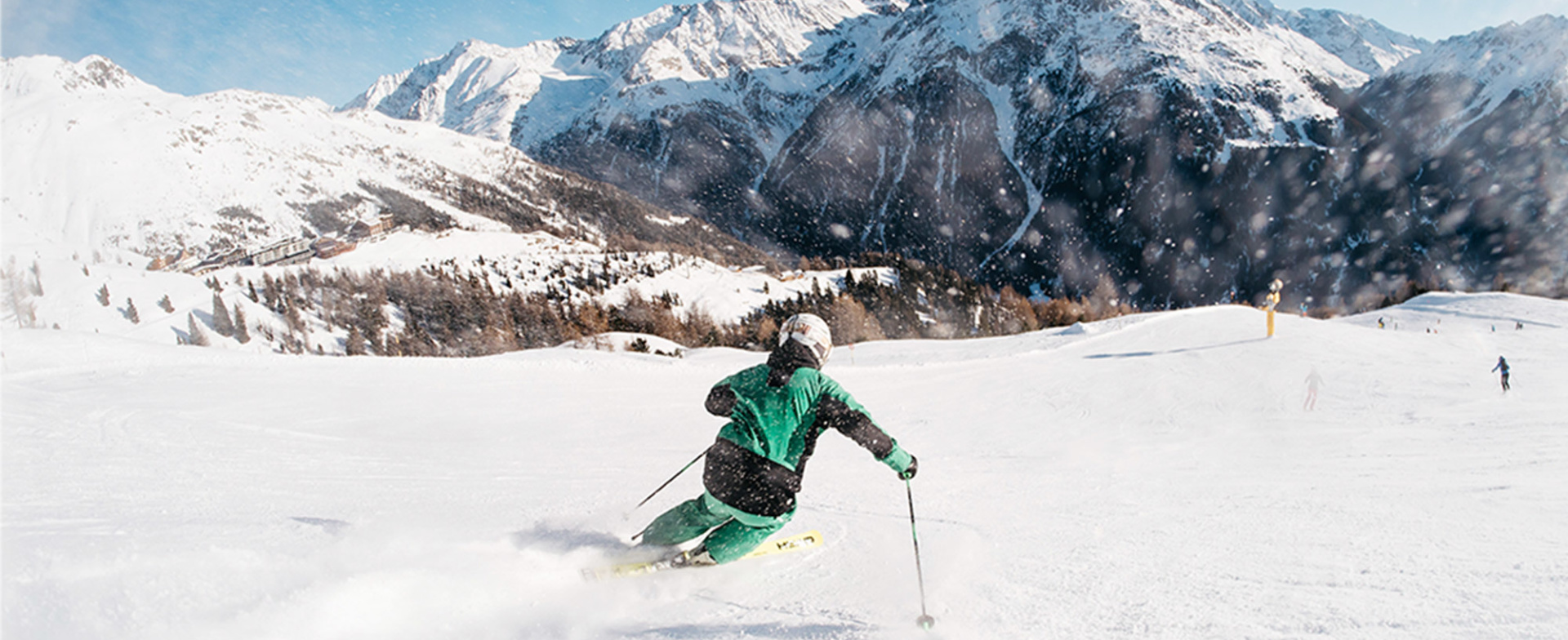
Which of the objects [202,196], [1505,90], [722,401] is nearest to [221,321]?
[722,401]

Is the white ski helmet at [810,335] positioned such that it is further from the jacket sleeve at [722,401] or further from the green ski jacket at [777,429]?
the jacket sleeve at [722,401]

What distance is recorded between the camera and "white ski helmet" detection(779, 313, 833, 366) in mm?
4219

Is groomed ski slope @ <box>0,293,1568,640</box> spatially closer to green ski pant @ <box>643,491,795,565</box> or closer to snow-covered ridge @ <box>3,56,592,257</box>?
green ski pant @ <box>643,491,795,565</box>

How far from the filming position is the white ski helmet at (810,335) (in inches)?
166

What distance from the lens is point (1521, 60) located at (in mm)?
182500

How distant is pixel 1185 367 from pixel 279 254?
15757 centimetres

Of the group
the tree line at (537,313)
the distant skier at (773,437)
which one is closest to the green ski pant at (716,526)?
the distant skier at (773,437)

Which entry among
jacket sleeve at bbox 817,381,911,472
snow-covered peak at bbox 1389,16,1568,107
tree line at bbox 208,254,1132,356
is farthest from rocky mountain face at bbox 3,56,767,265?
snow-covered peak at bbox 1389,16,1568,107

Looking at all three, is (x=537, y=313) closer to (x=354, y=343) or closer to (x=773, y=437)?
(x=354, y=343)

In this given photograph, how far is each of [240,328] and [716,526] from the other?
326ft

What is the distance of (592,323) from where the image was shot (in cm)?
7594

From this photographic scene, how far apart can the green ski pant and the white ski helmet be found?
1.19 meters

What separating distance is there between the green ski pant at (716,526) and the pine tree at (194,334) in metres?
92.4

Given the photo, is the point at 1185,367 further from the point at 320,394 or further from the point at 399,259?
the point at 399,259
